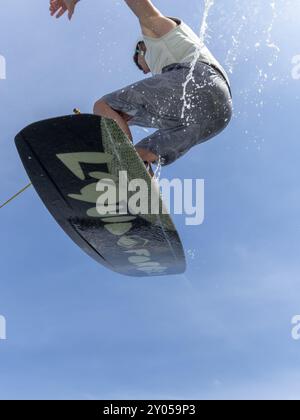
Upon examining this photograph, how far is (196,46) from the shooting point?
5.28 m

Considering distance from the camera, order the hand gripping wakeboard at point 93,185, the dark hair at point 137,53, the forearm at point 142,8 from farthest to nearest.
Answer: the dark hair at point 137,53 → the forearm at point 142,8 → the hand gripping wakeboard at point 93,185

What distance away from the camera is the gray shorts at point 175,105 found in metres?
5.09

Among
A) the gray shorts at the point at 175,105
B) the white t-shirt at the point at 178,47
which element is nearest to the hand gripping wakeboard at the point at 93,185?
the gray shorts at the point at 175,105

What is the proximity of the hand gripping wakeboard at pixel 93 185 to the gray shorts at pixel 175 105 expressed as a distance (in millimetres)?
341

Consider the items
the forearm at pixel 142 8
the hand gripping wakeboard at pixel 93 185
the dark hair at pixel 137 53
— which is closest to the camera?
the hand gripping wakeboard at pixel 93 185

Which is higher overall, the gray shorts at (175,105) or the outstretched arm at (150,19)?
the outstretched arm at (150,19)

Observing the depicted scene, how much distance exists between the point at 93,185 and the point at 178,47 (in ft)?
5.70

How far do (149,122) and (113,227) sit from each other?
172cm

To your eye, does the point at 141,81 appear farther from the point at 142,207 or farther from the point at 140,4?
the point at 142,207

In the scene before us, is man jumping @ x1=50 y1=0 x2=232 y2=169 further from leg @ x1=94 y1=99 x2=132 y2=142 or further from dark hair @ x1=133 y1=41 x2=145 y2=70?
dark hair @ x1=133 y1=41 x2=145 y2=70

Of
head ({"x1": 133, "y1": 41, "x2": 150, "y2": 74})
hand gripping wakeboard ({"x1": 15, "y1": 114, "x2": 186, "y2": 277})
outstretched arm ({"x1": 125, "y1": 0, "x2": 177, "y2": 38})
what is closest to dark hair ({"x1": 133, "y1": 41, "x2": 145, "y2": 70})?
head ({"x1": 133, "y1": 41, "x2": 150, "y2": 74})

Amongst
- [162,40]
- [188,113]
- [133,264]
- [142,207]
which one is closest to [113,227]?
[142,207]

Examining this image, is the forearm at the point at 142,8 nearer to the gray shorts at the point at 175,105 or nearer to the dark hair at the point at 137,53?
the dark hair at the point at 137,53

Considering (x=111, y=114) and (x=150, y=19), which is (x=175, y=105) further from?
(x=150, y=19)
